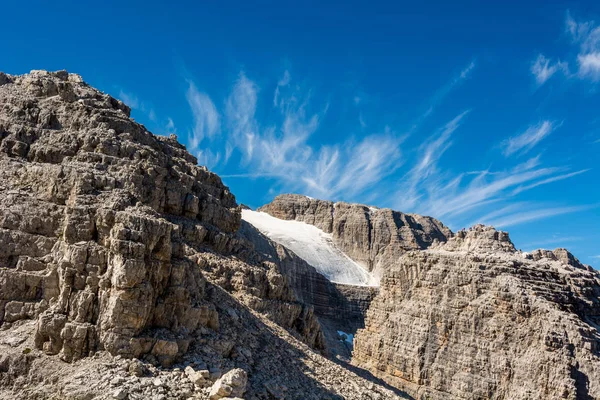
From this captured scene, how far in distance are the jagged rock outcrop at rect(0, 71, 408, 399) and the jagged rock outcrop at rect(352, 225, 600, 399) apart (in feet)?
45.3

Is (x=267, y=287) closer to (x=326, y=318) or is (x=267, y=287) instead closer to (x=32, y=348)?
(x=32, y=348)

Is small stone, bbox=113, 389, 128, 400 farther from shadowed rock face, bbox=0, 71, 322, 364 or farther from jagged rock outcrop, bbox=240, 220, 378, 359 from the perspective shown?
jagged rock outcrop, bbox=240, 220, 378, 359

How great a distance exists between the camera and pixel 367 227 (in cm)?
12900

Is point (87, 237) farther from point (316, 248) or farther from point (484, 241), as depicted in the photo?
point (316, 248)

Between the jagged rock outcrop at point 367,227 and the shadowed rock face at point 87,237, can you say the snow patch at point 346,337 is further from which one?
the shadowed rock face at point 87,237

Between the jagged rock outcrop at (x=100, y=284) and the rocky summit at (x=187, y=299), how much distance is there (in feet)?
0.23

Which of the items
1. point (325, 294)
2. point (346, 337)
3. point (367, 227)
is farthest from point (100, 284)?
point (367, 227)

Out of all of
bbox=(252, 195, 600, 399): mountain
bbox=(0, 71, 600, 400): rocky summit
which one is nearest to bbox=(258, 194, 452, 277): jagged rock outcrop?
bbox=(0, 71, 600, 400): rocky summit

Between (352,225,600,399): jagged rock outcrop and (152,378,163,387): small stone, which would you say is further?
(352,225,600,399): jagged rock outcrop

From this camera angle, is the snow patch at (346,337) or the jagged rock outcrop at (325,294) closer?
the snow patch at (346,337)

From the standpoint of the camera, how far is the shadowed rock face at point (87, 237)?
1739 cm

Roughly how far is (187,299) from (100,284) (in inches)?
135

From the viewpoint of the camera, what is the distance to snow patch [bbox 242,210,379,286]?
115 metres

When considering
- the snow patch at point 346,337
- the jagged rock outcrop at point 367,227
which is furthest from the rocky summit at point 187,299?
the jagged rock outcrop at point 367,227
